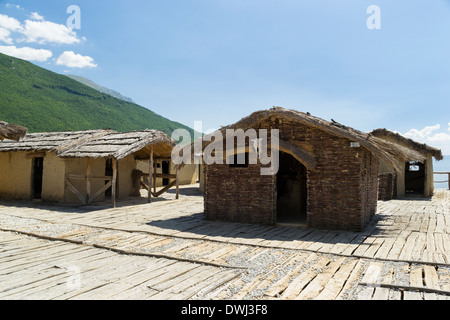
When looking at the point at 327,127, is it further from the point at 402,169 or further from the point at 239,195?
the point at 402,169

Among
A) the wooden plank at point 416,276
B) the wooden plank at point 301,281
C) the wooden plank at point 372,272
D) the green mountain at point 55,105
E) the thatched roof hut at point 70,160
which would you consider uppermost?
the green mountain at point 55,105

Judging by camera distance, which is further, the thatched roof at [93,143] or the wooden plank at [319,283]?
the thatched roof at [93,143]

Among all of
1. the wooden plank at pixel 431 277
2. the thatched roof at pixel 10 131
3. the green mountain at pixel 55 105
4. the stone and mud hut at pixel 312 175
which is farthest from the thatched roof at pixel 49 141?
the green mountain at pixel 55 105

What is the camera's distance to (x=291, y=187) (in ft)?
38.9

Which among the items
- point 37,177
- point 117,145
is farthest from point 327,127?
point 37,177

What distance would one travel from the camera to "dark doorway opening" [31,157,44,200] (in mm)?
13977

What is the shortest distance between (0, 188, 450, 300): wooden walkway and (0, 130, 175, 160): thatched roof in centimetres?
337

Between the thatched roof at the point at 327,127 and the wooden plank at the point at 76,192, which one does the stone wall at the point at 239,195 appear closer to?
the thatched roof at the point at 327,127

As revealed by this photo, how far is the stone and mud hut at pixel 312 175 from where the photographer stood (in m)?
7.79

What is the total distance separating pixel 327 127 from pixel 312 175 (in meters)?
1.37

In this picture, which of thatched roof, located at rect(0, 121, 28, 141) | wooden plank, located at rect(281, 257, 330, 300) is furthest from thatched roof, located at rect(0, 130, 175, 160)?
wooden plank, located at rect(281, 257, 330, 300)

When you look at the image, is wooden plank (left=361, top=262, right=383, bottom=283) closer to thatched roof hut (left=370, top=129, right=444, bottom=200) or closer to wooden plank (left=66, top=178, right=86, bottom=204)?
wooden plank (left=66, top=178, right=86, bottom=204)

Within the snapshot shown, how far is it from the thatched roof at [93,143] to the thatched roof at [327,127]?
434cm
